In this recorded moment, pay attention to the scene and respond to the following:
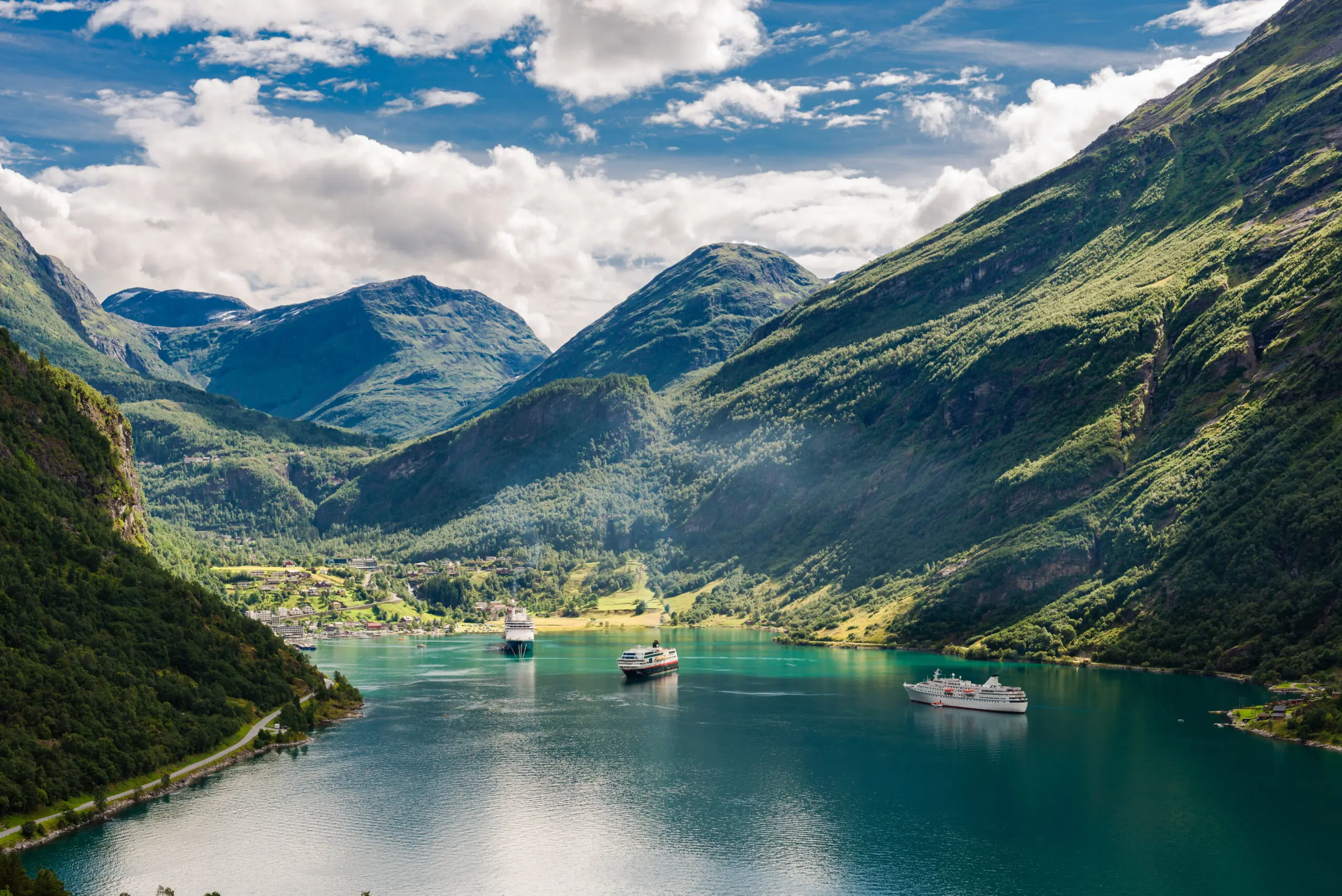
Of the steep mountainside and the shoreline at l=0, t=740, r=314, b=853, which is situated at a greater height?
the steep mountainside

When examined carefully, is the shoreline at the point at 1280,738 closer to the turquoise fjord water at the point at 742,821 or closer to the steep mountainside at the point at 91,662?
the turquoise fjord water at the point at 742,821

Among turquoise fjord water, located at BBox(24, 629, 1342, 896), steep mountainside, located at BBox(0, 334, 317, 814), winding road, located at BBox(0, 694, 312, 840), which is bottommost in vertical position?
turquoise fjord water, located at BBox(24, 629, 1342, 896)

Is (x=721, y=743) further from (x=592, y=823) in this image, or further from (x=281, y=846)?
(x=281, y=846)

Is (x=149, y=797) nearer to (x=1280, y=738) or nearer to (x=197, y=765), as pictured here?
(x=197, y=765)

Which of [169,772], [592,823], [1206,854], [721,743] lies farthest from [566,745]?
[1206,854]

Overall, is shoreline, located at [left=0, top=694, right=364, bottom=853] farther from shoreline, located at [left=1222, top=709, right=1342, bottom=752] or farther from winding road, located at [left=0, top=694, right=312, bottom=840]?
shoreline, located at [left=1222, top=709, right=1342, bottom=752]

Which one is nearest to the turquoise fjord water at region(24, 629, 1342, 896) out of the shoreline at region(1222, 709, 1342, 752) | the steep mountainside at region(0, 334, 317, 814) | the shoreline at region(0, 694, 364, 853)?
the shoreline at region(0, 694, 364, 853)
